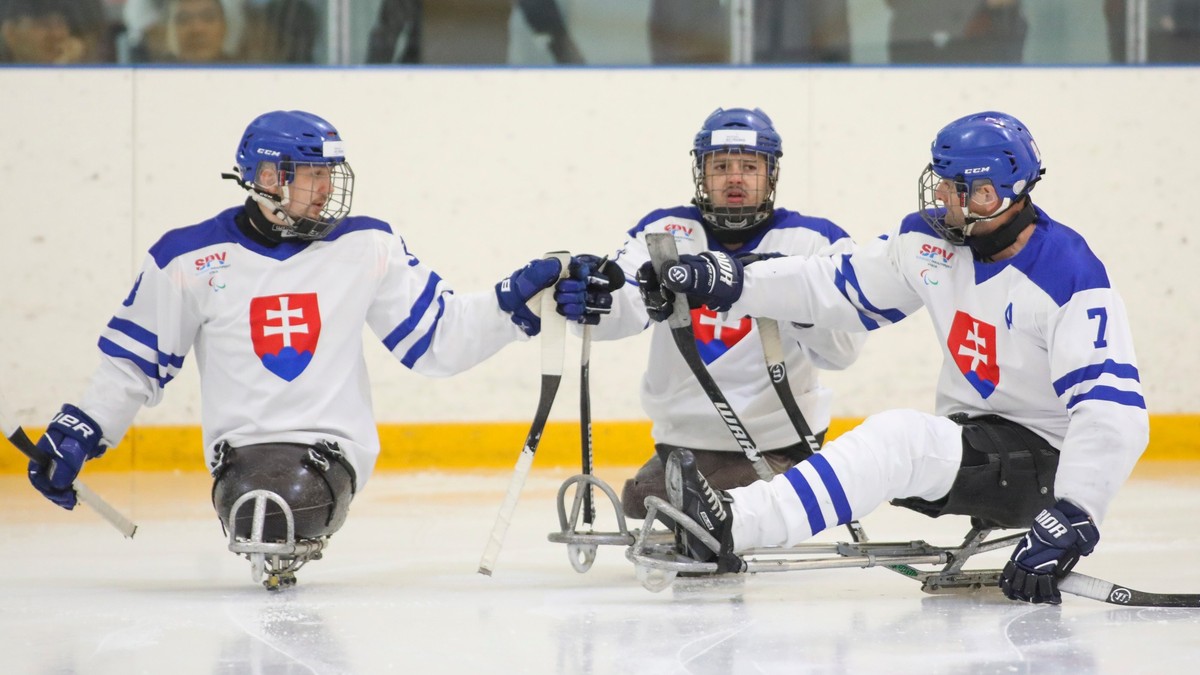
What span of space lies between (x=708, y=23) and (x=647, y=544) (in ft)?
11.6

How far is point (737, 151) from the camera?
388 centimetres

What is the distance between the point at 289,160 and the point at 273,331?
1.31 ft

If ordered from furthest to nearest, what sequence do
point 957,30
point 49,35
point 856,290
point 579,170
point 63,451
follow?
point 957,30
point 579,170
point 49,35
point 856,290
point 63,451

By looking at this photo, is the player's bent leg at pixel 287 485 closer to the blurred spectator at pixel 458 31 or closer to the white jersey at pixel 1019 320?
the white jersey at pixel 1019 320

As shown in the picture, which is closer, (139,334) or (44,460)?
(44,460)

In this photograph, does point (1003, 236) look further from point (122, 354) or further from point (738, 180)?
point (122, 354)

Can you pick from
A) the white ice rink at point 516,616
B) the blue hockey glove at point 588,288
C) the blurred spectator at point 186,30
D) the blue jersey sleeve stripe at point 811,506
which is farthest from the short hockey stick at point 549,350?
the blurred spectator at point 186,30

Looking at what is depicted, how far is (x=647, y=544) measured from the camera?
3363 millimetres

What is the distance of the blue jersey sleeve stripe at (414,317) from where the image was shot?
3746 mm

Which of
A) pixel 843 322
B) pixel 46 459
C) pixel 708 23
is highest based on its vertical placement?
pixel 708 23

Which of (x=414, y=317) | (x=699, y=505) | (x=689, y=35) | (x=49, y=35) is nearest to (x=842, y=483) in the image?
(x=699, y=505)

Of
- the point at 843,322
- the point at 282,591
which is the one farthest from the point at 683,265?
the point at 282,591

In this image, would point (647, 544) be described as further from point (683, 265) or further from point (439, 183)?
point (439, 183)

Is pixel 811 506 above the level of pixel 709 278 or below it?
below
